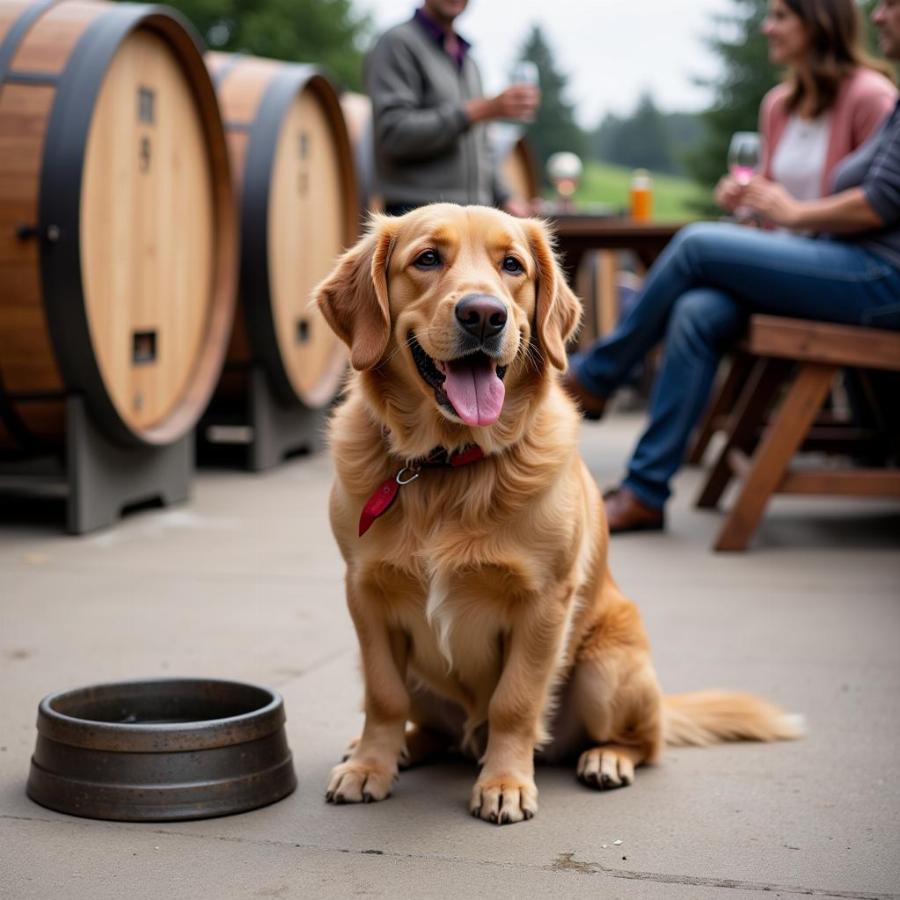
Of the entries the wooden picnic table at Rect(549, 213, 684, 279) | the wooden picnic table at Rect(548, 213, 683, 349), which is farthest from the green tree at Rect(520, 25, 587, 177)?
the wooden picnic table at Rect(549, 213, 684, 279)

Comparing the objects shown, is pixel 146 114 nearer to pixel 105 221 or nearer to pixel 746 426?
pixel 105 221

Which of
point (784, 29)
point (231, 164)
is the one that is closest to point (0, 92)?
point (231, 164)

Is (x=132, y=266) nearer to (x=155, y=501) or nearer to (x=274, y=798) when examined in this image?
(x=155, y=501)

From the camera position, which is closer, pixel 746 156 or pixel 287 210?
pixel 746 156

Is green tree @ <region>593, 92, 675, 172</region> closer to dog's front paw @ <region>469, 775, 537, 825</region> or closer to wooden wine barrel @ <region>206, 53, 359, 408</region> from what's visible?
wooden wine barrel @ <region>206, 53, 359, 408</region>

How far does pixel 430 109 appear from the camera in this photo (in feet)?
19.5

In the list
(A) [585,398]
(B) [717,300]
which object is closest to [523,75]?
(A) [585,398]

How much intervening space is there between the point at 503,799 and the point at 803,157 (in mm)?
3864

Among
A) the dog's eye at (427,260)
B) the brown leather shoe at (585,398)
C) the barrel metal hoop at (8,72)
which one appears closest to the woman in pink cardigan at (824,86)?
the brown leather shoe at (585,398)

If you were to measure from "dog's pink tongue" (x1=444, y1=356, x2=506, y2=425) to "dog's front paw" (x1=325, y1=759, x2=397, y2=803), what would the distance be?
2.16ft

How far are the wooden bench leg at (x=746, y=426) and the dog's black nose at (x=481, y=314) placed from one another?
329 centimetres

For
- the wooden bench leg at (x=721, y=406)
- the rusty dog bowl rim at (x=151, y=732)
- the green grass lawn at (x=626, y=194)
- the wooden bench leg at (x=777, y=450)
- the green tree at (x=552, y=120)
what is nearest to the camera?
the rusty dog bowl rim at (x=151, y=732)

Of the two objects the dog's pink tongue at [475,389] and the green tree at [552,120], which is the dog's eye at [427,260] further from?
the green tree at [552,120]

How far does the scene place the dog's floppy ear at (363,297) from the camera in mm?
2672
